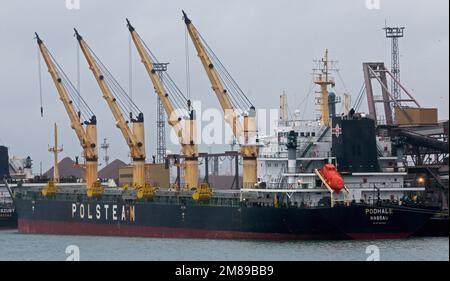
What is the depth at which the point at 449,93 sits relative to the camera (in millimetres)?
21078

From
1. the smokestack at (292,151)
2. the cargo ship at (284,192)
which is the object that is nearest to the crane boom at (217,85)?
the cargo ship at (284,192)

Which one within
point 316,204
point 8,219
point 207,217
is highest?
point 316,204

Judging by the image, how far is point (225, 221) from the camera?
2389 inches

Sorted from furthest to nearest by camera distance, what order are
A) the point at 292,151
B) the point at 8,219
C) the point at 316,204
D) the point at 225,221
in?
the point at 8,219 → the point at 225,221 → the point at 292,151 → the point at 316,204

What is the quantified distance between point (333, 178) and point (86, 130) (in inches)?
1152

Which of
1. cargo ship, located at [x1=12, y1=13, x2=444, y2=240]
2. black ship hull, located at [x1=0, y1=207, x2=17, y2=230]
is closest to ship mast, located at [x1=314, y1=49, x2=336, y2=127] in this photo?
cargo ship, located at [x1=12, y1=13, x2=444, y2=240]

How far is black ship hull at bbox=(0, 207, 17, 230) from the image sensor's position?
8950cm

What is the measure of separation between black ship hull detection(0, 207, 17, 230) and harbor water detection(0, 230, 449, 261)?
25.8m

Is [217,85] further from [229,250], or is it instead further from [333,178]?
[229,250]

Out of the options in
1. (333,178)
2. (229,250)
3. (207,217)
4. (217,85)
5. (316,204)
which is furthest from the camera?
(217,85)

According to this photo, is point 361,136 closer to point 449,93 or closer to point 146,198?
point 146,198

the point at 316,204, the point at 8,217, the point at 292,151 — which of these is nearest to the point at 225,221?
the point at 292,151

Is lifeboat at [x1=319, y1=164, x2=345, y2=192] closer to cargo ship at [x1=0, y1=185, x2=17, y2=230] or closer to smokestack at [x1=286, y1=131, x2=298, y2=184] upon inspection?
smokestack at [x1=286, y1=131, x2=298, y2=184]
